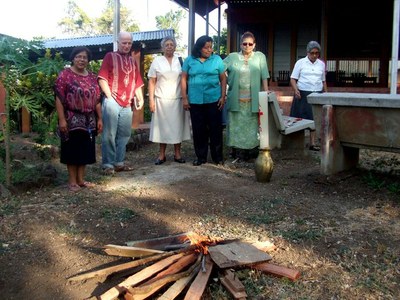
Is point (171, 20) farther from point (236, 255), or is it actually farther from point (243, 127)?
point (236, 255)

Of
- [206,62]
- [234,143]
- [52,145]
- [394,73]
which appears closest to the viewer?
[206,62]

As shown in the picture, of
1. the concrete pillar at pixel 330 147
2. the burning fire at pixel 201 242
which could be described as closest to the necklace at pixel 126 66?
the concrete pillar at pixel 330 147

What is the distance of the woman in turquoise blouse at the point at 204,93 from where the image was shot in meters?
5.63

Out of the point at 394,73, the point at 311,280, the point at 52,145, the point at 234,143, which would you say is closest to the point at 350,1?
the point at 394,73

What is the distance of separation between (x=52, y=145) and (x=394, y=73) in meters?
6.02

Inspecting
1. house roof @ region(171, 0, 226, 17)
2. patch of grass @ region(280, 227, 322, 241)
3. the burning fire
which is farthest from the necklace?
house roof @ region(171, 0, 226, 17)

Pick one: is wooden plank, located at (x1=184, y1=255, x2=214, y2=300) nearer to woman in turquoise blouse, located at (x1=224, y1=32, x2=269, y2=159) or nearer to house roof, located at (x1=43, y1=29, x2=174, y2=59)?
woman in turquoise blouse, located at (x1=224, y1=32, x2=269, y2=159)

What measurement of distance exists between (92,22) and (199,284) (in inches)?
1883

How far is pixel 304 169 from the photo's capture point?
5.71m

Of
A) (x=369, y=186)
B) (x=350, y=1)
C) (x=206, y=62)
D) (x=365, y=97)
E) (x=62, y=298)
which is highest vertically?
(x=350, y=1)

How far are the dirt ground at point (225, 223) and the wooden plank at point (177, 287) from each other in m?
0.14

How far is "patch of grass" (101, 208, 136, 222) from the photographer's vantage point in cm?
386

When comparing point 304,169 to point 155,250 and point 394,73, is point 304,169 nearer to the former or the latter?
point 155,250

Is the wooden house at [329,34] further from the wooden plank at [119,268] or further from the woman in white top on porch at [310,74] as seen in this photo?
the wooden plank at [119,268]
